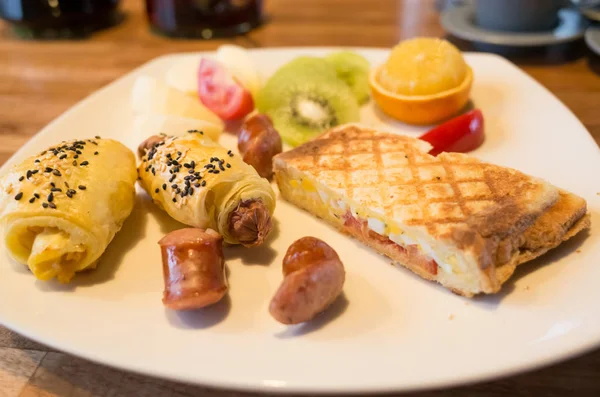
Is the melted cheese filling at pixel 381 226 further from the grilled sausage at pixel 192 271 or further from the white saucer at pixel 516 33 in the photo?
the white saucer at pixel 516 33

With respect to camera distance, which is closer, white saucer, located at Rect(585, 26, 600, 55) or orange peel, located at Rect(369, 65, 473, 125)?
orange peel, located at Rect(369, 65, 473, 125)

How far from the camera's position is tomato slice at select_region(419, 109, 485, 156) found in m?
2.48

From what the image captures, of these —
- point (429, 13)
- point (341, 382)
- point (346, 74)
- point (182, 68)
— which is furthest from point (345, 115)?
point (429, 13)

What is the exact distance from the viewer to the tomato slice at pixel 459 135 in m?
2.48

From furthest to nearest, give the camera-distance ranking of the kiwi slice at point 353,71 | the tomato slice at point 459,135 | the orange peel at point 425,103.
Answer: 1. the kiwi slice at point 353,71
2. the orange peel at point 425,103
3. the tomato slice at point 459,135

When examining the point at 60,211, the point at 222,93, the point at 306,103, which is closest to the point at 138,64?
the point at 222,93

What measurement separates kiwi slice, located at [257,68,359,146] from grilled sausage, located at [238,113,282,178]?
0.96 feet

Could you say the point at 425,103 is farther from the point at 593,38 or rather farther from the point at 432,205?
the point at 593,38

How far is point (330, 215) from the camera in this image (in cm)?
215

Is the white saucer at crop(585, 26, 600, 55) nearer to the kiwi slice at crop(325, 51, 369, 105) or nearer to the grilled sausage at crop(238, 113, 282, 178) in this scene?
the kiwi slice at crop(325, 51, 369, 105)

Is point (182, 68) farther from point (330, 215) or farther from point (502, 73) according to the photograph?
point (502, 73)

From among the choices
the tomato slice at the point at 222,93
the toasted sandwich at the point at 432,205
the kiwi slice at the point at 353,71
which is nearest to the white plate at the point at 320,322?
the toasted sandwich at the point at 432,205

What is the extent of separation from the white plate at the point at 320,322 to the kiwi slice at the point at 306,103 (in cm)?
78

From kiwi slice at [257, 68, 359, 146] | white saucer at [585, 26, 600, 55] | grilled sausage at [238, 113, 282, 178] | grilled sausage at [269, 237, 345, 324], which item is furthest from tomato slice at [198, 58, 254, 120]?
white saucer at [585, 26, 600, 55]
